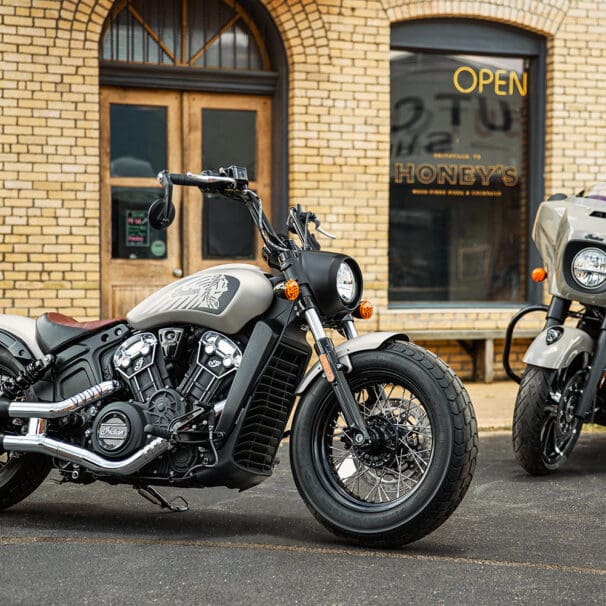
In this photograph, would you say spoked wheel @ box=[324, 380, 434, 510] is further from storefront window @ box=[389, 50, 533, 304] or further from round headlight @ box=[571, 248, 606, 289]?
storefront window @ box=[389, 50, 533, 304]

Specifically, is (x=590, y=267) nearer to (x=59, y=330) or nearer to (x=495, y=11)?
(x=59, y=330)

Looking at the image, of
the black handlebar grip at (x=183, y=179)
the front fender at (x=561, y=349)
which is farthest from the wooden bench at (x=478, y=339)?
the black handlebar grip at (x=183, y=179)

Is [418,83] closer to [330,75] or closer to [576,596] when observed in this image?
[330,75]

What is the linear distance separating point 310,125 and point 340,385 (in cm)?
594

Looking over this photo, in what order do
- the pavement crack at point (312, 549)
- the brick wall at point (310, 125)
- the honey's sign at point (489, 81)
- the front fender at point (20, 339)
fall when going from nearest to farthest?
the pavement crack at point (312, 549) → the front fender at point (20, 339) → the brick wall at point (310, 125) → the honey's sign at point (489, 81)

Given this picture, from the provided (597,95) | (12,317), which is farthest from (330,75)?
(12,317)

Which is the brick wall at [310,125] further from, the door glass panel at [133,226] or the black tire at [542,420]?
the black tire at [542,420]

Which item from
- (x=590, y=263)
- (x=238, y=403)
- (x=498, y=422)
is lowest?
(x=498, y=422)

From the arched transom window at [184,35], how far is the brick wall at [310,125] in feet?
1.08

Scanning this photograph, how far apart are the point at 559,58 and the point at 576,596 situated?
25.9ft

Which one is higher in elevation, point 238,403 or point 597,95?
point 597,95

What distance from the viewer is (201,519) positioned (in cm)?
488

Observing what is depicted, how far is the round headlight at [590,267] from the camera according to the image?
582 cm

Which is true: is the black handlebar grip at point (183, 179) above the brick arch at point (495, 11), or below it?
below
